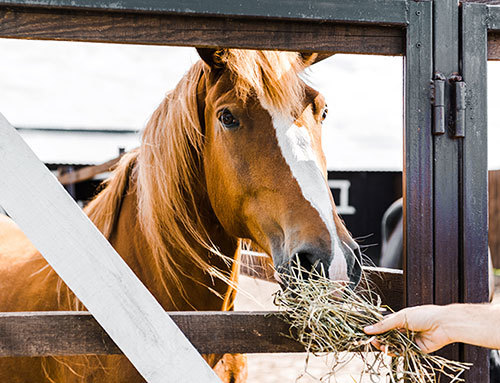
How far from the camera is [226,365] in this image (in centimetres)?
170

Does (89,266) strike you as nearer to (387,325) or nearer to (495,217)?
(387,325)

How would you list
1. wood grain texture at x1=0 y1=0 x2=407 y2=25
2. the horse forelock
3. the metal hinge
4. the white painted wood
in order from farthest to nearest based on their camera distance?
the horse forelock, the metal hinge, wood grain texture at x1=0 y1=0 x2=407 y2=25, the white painted wood

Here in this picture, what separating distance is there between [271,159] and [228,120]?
211 millimetres

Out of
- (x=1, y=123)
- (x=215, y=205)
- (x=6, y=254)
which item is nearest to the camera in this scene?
(x=1, y=123)

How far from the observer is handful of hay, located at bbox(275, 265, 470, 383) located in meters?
0.97

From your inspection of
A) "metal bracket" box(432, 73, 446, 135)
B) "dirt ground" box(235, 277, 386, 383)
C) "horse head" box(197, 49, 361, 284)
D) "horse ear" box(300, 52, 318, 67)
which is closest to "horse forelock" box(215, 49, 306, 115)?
"horse head" box(197, 49, 361, 284)

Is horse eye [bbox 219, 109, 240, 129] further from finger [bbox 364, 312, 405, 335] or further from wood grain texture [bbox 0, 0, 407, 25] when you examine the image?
finger [bbox 364, 312, 405, 335]

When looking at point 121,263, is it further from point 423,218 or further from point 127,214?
point 127,214

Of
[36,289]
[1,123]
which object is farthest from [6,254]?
[1,123]

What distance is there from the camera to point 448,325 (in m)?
0.92

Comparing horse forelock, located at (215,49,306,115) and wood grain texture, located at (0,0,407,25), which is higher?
horse forelock, located at (215,49,306,115)

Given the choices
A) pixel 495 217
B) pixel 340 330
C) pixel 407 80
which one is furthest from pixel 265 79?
pixel 495 217

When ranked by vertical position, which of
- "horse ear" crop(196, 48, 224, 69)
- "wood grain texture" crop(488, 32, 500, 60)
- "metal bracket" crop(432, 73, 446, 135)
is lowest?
"metal bracket" crop(432, 73, 446, 135)

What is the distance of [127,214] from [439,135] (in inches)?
42.2
